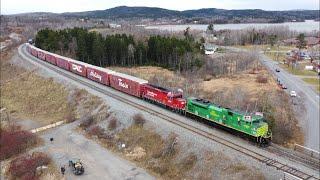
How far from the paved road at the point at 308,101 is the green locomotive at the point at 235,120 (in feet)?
31.7

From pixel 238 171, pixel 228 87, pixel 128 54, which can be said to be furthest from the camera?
pixel 128 54

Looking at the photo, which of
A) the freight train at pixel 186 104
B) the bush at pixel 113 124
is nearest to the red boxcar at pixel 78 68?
the freight train at pixel 186 104

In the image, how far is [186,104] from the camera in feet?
157

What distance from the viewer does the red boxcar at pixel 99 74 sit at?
6731 cm

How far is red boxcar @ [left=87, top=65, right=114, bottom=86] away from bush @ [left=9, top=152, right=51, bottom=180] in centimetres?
2566

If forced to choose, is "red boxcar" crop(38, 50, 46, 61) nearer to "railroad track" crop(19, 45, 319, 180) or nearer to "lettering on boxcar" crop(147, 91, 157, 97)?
"railroad track" crop(19, 45, 319, 180)

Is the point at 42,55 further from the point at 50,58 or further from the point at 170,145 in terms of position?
the point at 170,145

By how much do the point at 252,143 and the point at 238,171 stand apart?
6.16 metres

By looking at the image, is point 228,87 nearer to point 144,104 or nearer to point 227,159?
point 144,104

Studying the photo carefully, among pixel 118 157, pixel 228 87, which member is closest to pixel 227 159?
pixel 118 157

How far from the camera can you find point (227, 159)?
3534 centimetres

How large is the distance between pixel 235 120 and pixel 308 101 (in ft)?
108

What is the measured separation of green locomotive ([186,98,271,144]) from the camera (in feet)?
124

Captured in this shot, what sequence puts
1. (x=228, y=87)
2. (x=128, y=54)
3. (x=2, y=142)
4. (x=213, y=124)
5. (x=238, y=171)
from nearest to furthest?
(x=238, y=171) < (x=213, y=124) < (x=2, y=142) < (x=228, y=87) < (x=128, y=54)
